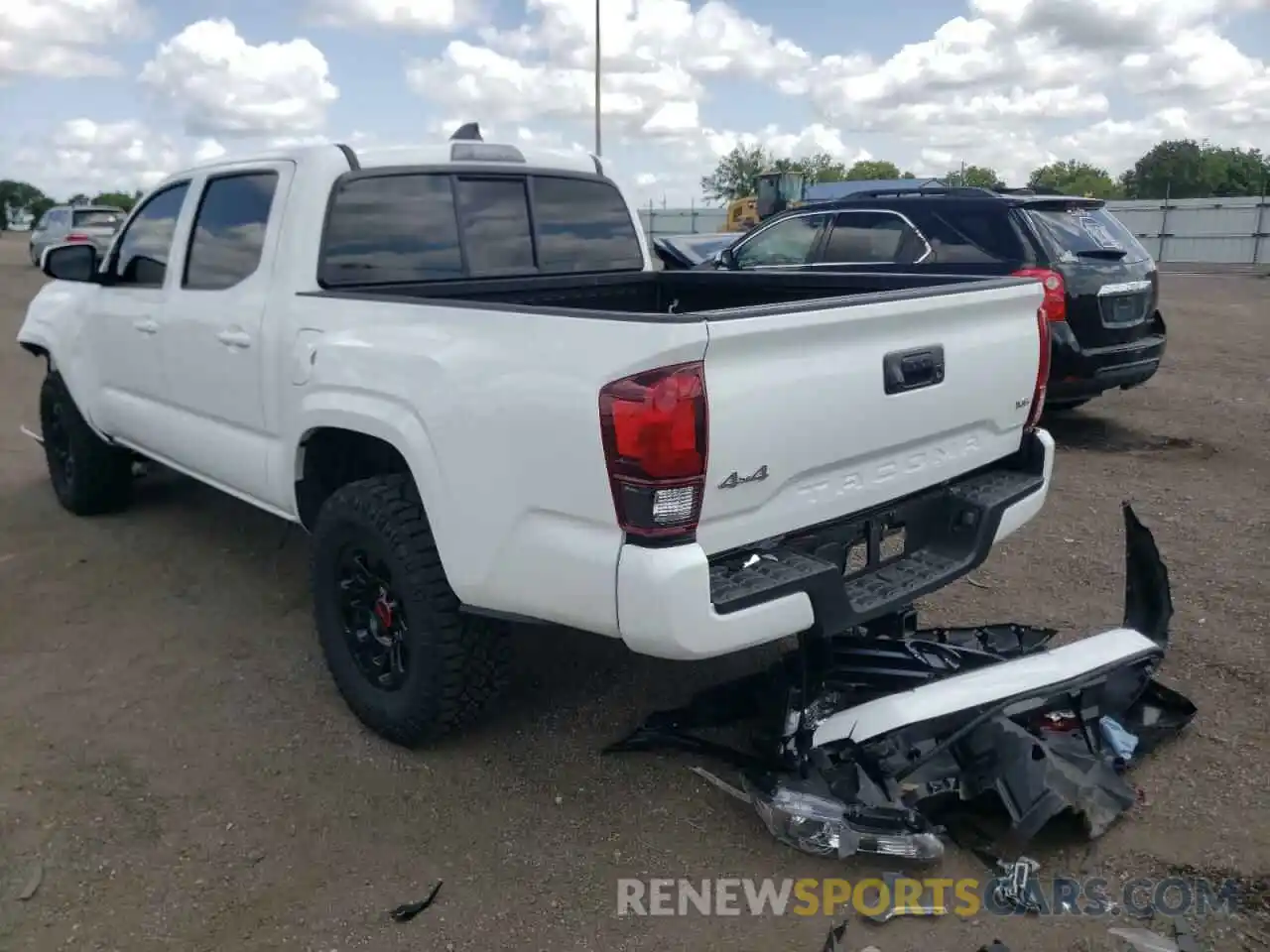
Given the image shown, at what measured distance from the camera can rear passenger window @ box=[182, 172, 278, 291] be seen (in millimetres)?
4199

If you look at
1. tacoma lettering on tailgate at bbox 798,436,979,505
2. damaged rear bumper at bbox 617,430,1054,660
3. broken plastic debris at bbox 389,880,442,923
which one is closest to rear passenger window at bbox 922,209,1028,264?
damaged rear bumper at bbox 617,430,1054,660

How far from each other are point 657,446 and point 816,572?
0.61 metres

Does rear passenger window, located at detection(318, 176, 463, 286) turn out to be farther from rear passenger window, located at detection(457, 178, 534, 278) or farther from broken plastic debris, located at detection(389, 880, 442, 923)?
broken plastic debris, located at detection(389, 880, 442, 923)

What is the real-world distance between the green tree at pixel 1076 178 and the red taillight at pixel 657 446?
6339cm

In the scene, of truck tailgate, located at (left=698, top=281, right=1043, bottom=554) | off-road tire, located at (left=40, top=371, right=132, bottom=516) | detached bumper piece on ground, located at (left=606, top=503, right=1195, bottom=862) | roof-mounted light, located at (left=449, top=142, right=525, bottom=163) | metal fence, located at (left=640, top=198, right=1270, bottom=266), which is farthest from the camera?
metal fence, located at (left=640, top=198, right=1270, bottom=266)

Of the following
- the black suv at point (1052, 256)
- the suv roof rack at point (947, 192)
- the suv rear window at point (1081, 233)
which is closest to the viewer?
→ the black suv at point (1052, 256)

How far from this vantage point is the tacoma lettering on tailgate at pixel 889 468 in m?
3.07

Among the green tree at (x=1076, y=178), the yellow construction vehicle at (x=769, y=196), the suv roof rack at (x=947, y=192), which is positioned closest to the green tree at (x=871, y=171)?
the green tree at (x=1076, y=178)

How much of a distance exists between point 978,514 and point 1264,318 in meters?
15.0

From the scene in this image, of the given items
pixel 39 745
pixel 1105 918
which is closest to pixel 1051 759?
pixel 1105 918

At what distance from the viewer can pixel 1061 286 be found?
734 centimetres

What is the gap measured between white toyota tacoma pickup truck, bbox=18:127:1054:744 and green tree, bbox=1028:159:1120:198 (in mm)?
61903

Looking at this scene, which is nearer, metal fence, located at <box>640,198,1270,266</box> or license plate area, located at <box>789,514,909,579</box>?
license plate area, located at <box>789,514,909,579</box>

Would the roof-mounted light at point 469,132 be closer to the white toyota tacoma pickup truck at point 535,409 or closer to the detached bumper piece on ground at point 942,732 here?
the white toyota tacoma pickup truck at point 535,409
